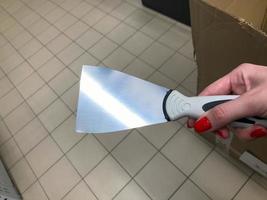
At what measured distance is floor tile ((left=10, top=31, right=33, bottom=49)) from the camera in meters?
2.05

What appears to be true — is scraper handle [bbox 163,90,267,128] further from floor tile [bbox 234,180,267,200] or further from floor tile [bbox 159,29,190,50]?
floor tile [bbox 159,29,190,50]

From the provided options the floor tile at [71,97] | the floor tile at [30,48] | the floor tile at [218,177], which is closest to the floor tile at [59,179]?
the floor tile at [71,97]

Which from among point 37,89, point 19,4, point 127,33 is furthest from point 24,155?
point 19,4

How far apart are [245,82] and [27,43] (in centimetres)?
177

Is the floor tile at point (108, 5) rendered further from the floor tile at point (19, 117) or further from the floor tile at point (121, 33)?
the floor tile at point (19, 117)

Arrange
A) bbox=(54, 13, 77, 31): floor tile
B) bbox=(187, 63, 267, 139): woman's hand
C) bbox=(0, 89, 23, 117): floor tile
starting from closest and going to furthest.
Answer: bbox=(187, 63, 267, 139): woman's hand, bbox=(0, 89, 23, 117): floor tile, bbox=(54, 13, 77, 31): floor tile

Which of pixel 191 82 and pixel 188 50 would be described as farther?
pixel 188 50

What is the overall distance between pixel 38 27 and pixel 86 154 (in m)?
1.19

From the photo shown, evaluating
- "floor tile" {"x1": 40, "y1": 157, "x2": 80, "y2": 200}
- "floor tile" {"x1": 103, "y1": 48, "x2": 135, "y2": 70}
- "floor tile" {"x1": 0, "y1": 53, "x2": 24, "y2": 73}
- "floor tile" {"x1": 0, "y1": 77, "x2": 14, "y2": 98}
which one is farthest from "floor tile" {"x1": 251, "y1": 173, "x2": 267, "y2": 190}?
"floor tile" {"x1": 0, "y1": 53, "x2": 24, "y2": 73}

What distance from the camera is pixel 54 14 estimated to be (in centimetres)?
216

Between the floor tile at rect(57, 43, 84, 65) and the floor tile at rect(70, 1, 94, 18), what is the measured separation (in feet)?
1.03

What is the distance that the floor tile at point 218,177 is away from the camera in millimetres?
1172

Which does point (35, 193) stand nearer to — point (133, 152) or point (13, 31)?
point (133, 152)

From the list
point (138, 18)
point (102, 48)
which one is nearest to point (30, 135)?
point (102, 48)
